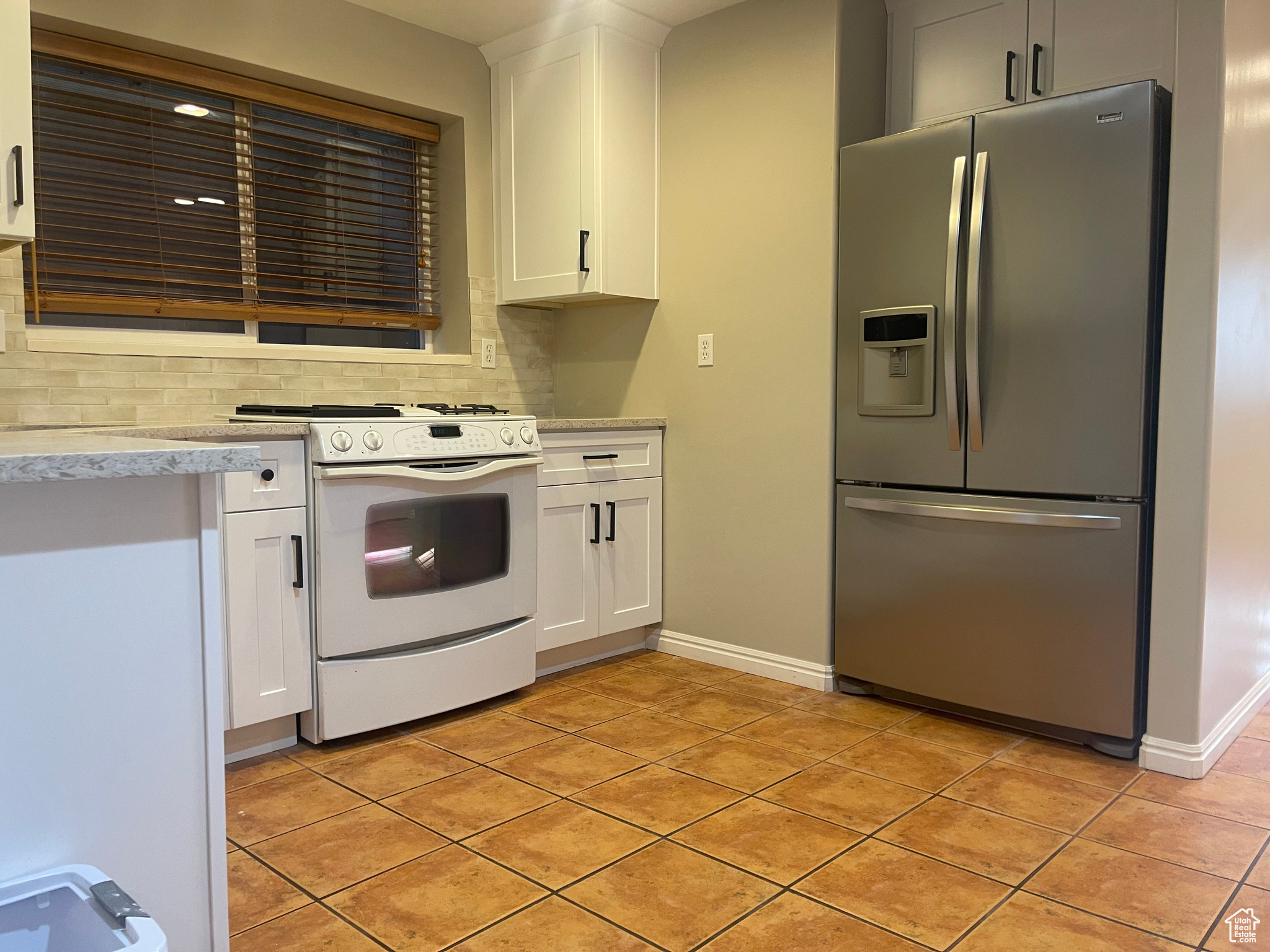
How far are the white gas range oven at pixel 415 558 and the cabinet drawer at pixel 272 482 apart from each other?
0.04 meters

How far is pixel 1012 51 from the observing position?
2873mm

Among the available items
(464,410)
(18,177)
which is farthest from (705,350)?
(18,177)

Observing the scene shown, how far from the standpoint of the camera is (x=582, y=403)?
3.87m

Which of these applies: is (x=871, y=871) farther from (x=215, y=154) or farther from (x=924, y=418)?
(x=215, y=154)

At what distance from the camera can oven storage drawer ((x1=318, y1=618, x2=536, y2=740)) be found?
258cm

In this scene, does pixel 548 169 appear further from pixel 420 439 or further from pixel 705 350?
pixel 420 439

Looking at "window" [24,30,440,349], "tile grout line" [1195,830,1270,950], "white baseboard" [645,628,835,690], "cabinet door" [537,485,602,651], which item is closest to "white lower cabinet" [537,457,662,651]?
"cabinet door" [537,485,602,651]

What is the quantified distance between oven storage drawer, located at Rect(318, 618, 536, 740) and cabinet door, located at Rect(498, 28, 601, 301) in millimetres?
1293

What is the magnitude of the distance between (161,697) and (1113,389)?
2.25 m

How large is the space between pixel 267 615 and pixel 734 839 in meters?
1.31

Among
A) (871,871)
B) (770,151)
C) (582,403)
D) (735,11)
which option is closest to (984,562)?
(871,871)

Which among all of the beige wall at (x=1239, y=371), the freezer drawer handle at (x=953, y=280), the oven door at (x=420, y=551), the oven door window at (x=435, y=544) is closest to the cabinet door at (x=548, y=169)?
the oven door at (x=420, y=551)

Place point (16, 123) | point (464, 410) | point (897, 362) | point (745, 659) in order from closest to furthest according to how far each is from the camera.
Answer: point (16, 123) < point (897, 362) < point (464, 410) < point (745, 659)

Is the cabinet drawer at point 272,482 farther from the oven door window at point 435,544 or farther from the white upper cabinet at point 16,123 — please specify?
the white upper cabinet at point 16,123
